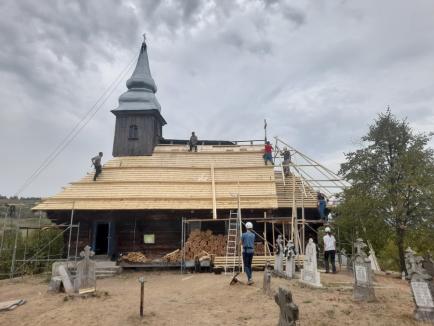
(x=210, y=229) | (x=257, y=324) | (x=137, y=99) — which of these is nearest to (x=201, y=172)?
(x=210, y=229)

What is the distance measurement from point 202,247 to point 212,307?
30.9 ft

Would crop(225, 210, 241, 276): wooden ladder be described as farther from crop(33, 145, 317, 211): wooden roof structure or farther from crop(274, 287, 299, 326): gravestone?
crop(274, 287, 299, 326): gravestone

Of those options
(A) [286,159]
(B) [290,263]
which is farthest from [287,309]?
(A) [286,159]

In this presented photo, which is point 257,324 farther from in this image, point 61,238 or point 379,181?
point 61,238

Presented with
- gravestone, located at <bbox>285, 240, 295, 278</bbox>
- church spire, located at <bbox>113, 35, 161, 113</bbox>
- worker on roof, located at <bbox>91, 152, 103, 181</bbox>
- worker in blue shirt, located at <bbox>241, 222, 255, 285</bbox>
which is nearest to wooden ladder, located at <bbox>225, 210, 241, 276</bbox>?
gravestone, located at <bbox>285, 240, 295, 278</bbox>

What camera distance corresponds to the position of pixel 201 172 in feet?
71.7

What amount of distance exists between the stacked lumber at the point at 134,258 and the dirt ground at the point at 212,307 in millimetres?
5842

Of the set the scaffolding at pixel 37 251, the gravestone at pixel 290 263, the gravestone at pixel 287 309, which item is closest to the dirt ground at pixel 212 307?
the gravestone at pixel 290 263

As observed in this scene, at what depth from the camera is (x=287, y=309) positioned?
5.18 meters

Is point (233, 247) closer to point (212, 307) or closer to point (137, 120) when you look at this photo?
point (212, 307)

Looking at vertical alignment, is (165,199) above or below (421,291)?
above

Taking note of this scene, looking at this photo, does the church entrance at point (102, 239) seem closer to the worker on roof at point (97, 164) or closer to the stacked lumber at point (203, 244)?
the worker on roof at point (97, 164)

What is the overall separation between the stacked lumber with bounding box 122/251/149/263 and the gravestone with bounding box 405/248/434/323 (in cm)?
1351

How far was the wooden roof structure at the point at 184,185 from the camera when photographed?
18.6m
